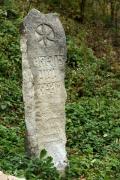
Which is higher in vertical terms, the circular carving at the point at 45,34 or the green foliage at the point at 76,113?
the circular carving at the point at 45,34

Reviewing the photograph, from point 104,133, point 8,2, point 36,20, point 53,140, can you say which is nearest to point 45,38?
point 36,20

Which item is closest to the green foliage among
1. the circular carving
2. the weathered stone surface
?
the weathered stone surface

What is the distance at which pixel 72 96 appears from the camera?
43.7 feet

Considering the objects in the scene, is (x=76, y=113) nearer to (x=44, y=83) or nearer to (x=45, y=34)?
(x=44, y=83)

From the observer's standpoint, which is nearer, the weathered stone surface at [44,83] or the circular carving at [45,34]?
the weathered stone surface at [44,83]

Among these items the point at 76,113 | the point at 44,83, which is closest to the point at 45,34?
the point at 44,83

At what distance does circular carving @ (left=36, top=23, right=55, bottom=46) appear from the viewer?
27.1 ft

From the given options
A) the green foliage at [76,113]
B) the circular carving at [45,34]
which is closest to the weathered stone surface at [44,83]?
the circular carving at [45,34]

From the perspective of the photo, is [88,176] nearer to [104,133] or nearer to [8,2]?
[104,133]

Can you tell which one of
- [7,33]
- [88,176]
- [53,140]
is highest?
[7,33]

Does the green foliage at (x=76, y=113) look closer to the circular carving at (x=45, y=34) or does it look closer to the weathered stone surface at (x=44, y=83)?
the weathered stone surface at (x=44, y=83)

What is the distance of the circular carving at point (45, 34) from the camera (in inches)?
325

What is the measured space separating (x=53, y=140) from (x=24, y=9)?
9275mm

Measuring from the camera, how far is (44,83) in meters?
8.36
